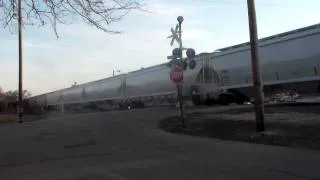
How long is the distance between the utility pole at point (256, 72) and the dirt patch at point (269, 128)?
0.56 m

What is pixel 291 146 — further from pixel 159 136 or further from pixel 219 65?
pixel 219 65

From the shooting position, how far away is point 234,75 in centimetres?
3922

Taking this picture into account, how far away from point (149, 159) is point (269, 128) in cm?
667

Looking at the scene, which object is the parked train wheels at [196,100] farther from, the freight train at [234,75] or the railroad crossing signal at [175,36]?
the railroad crossing signal at [175,36]

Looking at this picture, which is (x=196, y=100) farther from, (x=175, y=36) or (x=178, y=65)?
(x=178, y=65)

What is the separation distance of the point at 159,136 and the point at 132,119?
1031 cm

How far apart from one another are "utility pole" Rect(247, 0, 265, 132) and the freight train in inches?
424

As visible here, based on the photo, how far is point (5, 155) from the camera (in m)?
18.5

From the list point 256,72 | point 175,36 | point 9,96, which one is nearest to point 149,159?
point 256,72

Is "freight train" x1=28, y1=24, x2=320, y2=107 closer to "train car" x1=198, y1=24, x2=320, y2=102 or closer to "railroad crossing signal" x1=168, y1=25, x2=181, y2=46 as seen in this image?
"train car" x1=198, y1=24, x2=320, y2=102

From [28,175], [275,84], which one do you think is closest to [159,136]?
[28,175]

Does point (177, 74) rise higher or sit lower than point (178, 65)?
lower

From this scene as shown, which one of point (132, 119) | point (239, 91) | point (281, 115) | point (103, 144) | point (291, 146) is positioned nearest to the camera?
point (291, 146)

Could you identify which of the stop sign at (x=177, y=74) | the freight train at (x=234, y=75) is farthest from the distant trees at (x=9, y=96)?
the stop sign at (x=177, y=74)
